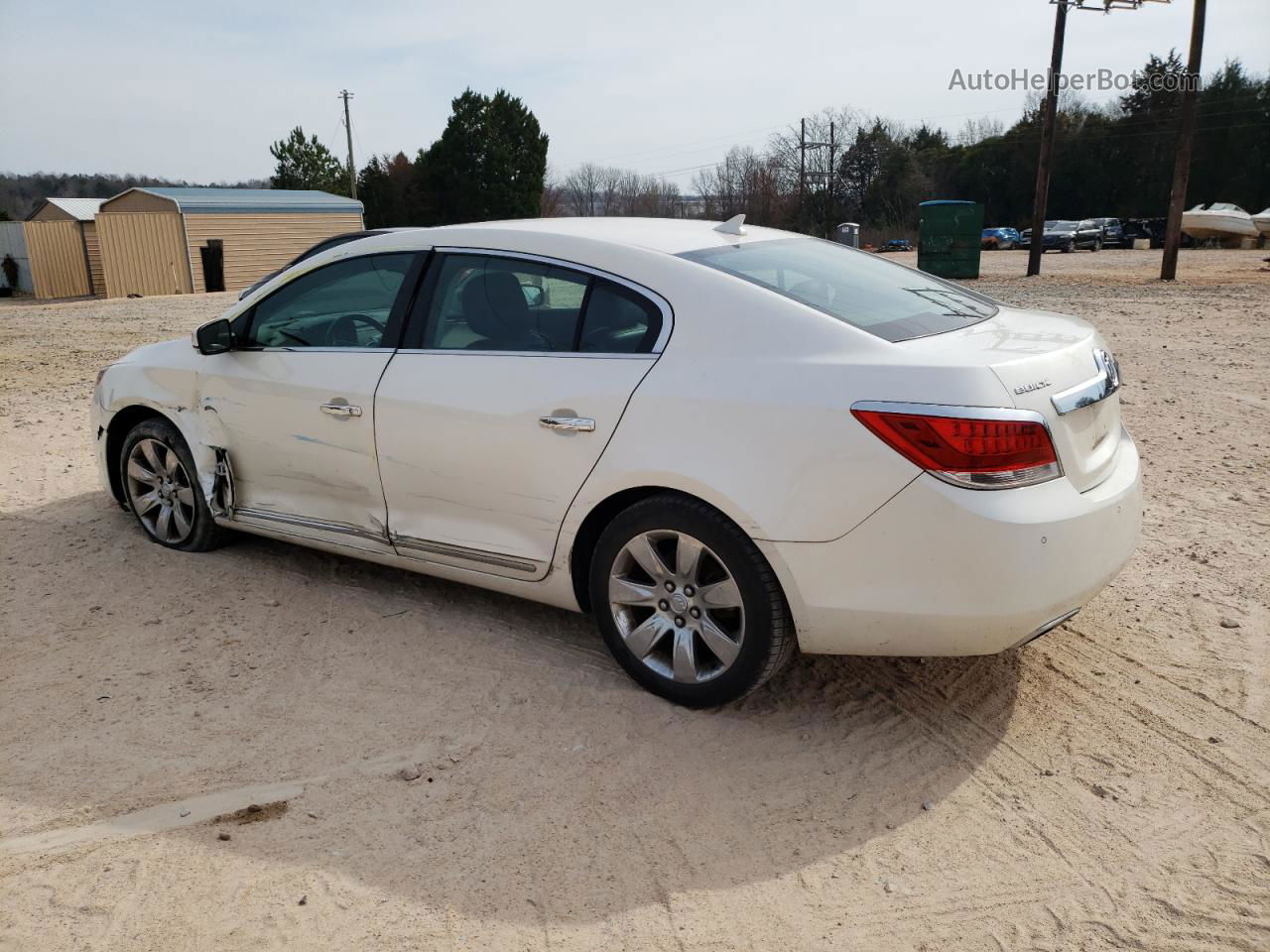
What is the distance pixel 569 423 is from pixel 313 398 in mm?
1411

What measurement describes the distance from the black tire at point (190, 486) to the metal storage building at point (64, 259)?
109 feet

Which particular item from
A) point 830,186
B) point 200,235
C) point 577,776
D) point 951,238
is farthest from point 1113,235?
point 577,776

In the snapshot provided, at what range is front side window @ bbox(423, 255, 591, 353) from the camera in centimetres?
391

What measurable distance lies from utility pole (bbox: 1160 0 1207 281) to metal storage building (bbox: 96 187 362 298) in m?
28.0

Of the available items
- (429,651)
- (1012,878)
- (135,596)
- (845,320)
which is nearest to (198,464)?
(135,596)

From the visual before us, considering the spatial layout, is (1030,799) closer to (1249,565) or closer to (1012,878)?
(1012,878)

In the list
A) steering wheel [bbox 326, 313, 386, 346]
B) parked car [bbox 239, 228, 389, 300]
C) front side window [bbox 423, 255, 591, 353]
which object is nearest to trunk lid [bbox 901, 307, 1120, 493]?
front side window [bbox 423, 255, 591, 353]

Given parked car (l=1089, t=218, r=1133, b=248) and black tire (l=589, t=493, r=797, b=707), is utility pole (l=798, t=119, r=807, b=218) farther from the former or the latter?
black tire (l=589, t=493, r=797, b=707)

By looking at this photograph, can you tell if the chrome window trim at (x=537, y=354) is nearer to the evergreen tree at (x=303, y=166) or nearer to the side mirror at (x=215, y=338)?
the side mirror at (x=215, y=338)

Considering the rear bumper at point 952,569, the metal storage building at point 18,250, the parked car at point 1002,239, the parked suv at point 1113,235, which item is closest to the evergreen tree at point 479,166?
the metal storage building at point 18,250

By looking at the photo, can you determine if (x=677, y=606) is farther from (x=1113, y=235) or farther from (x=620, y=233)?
(x=1113, y=235)

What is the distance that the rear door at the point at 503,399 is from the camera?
371 centimetres

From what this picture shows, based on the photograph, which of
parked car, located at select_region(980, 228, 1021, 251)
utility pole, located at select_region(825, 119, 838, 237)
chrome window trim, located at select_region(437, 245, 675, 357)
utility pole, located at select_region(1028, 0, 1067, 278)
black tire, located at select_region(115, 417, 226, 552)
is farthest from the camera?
utility pole, located at select_region(825, 119, 838, 237)

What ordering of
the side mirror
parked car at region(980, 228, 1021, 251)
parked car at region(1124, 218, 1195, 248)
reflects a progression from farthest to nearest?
parked car at region(980, 228, 1021, 251)
parked car at region(1124, 218, 1195, 248)
the side mirror
